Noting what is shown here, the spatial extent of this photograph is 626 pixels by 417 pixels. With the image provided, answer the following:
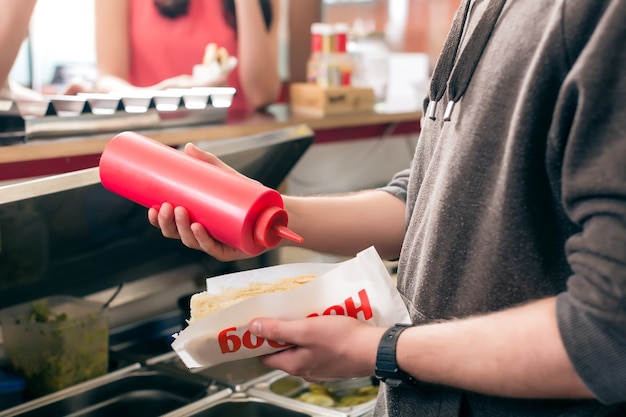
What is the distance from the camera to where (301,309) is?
99 cm

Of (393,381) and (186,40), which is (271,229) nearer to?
(393,381)

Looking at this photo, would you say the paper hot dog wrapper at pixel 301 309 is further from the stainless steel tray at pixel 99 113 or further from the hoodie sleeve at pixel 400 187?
the stainless steel tray at pixel 99 113

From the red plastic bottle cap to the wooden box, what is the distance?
5.40 ft

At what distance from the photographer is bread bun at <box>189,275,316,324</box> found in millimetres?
1042

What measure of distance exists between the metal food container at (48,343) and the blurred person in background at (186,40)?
0.86m

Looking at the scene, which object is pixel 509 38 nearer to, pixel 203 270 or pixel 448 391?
pixel 448 391

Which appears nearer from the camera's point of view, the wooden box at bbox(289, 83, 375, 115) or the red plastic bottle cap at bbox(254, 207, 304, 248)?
the red plastic bottle cap at bbox(254, 207, 304, 248)

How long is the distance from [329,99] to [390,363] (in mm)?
1778

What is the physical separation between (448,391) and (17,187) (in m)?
0.81

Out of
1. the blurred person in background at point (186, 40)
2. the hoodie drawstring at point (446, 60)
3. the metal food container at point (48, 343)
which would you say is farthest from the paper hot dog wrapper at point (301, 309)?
the blurred person in background at point (186, 40)

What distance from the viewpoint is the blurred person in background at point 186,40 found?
7.54 feet

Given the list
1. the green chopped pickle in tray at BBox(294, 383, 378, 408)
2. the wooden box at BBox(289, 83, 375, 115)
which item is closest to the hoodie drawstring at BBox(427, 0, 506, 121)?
the green chopped pickle in tray at BBox(294, 383, 378, 408)

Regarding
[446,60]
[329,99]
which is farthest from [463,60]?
[329,99]

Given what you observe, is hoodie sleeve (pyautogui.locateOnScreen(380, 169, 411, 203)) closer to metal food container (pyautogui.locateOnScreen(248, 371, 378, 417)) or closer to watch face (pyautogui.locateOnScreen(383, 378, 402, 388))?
watch face (pyautogui.locateOnScreen(383, 378, 402, 388))
